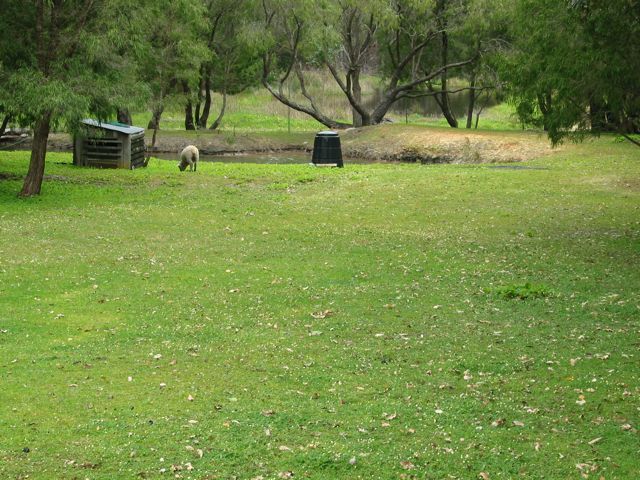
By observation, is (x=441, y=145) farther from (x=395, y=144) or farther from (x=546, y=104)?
(x=546, y=104)

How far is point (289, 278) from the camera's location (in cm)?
1448

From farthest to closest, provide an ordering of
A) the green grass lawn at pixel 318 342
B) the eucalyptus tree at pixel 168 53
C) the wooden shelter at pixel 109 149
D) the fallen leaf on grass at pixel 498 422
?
the eucalyptus tree at pixel 168 53, the wooden shelter at pixel 109 149, the fallen leaf on grass at pixel 498 422, the green grass lawn at pixel 318 342

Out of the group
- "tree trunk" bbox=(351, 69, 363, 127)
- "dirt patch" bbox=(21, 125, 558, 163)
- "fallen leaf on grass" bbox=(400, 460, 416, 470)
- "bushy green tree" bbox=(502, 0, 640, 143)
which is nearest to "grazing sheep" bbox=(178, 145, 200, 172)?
"dirt patch" bbox=(21, 125, 558, 163)

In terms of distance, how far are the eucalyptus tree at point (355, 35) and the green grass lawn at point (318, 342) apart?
91.5ft

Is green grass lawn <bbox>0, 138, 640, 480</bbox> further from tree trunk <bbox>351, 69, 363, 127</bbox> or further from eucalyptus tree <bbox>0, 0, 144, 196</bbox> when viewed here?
tree trunk <bbox>351, 69, 363, 127</bbox>

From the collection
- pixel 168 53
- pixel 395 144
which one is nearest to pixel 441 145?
pixel 395 144

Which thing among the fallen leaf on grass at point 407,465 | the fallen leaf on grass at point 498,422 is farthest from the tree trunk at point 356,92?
the fallen leaf on grass at point 407,465

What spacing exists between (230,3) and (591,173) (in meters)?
28.2

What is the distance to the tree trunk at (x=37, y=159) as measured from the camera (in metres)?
22.1

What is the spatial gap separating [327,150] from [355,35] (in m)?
19.9

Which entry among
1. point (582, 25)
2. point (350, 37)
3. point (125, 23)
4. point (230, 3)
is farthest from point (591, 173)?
point (230, 3)

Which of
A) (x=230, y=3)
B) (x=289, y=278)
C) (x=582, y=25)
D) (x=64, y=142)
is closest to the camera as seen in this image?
(x=289, y=278)

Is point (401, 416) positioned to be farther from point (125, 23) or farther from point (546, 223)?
point (125, 23)

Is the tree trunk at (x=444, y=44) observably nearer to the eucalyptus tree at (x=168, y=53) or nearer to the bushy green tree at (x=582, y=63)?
the eucalyptus tree at (x=168, y=53)
